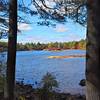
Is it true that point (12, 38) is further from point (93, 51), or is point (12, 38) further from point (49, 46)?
→ point (49, 46)

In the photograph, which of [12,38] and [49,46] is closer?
[12,38]

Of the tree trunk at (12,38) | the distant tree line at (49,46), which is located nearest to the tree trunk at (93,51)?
the tree trunk at (12,38)

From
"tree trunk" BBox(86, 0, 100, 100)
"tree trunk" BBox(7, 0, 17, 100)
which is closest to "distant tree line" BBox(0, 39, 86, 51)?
"tree trunk" BBox(7, 0, 17, 100)

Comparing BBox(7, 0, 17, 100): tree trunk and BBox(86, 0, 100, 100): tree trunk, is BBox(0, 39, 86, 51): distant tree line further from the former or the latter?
BBox(86, 0, 100, 100): tree trunk

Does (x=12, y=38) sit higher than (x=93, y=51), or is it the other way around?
(x=12, y=38)

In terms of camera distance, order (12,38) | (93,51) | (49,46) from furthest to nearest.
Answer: (49,46)
(12,38)
(93,51)

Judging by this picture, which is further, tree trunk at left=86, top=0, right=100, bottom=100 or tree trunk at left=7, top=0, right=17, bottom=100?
tree trunk at left=7, top=0, right=17, bottom=100

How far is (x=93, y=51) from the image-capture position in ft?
18.1

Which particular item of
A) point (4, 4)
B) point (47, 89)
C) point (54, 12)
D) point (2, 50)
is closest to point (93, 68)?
point (54, 12)

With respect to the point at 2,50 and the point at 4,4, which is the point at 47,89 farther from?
the point at 4,4

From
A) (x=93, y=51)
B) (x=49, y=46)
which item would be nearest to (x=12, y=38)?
(x=93, y=51)

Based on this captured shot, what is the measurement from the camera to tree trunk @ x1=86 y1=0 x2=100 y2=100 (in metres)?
5.51

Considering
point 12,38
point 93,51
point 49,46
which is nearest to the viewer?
point 93,51

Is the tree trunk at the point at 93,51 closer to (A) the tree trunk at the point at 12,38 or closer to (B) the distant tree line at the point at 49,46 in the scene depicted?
(A) the tree trunk at the point at 12,38
